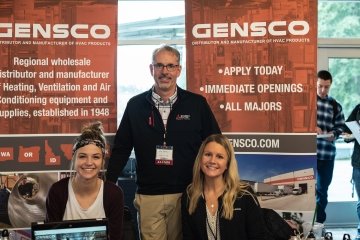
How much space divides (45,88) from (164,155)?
1.00m

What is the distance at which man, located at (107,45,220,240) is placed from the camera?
9.93 feet

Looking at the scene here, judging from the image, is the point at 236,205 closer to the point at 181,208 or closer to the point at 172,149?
the point at 181,208

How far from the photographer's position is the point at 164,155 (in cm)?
302

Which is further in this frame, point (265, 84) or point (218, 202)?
point (265, 84)

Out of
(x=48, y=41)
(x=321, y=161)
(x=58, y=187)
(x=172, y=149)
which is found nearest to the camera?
(x=58, y=187)

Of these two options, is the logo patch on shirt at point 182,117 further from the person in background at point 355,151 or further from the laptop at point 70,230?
the person in background at point 355,151

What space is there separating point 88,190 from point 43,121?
35.6 inches

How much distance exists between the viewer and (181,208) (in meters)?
2.84

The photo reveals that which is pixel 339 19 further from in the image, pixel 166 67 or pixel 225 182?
pixel 225 182

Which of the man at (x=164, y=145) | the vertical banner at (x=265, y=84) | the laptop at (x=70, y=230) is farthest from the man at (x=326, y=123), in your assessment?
the laptop at (x=70, y=230)

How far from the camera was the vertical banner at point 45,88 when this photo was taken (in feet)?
11.0

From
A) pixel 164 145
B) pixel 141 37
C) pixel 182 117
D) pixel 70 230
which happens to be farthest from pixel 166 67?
pixel 141 37

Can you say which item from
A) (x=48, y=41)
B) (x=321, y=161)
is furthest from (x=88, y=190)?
(x=321, y=161)

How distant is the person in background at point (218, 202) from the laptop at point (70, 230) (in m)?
0.62
